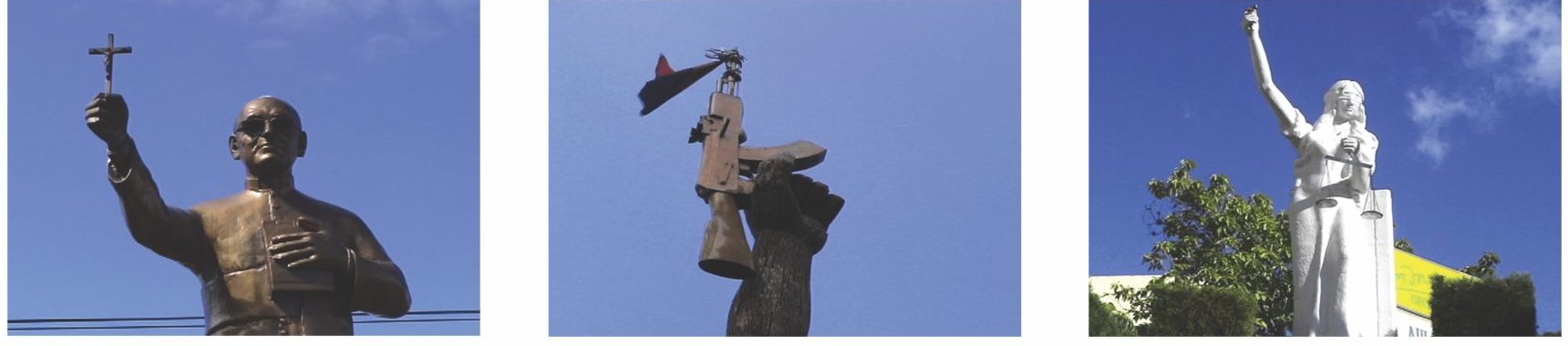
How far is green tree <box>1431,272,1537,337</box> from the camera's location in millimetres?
12328

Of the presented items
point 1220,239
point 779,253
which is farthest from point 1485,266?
point 779,253

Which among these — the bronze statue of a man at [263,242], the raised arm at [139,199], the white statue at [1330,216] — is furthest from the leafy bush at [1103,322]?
the raised arm at [139,199]

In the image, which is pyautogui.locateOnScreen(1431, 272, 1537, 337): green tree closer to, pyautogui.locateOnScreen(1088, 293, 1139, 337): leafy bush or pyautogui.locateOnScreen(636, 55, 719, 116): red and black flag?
pyautogui.locateOnScreen(1088, 293, 1139, 337): leafy bush

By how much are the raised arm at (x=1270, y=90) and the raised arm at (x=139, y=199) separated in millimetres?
5246

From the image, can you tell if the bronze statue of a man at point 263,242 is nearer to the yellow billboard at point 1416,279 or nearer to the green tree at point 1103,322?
the green tree at point 1103,322

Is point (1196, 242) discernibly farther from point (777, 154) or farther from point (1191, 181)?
point (777, 154)

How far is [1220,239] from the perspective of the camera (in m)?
16.6

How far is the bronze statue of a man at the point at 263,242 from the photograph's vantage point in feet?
31.1

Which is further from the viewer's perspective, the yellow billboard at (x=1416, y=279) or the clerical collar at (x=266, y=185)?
the yellow billboard at (x=1416, y=279)

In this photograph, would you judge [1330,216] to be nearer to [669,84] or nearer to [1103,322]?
[1103,322]

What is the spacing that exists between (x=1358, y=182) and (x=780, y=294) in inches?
122

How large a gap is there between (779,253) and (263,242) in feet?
7.94
